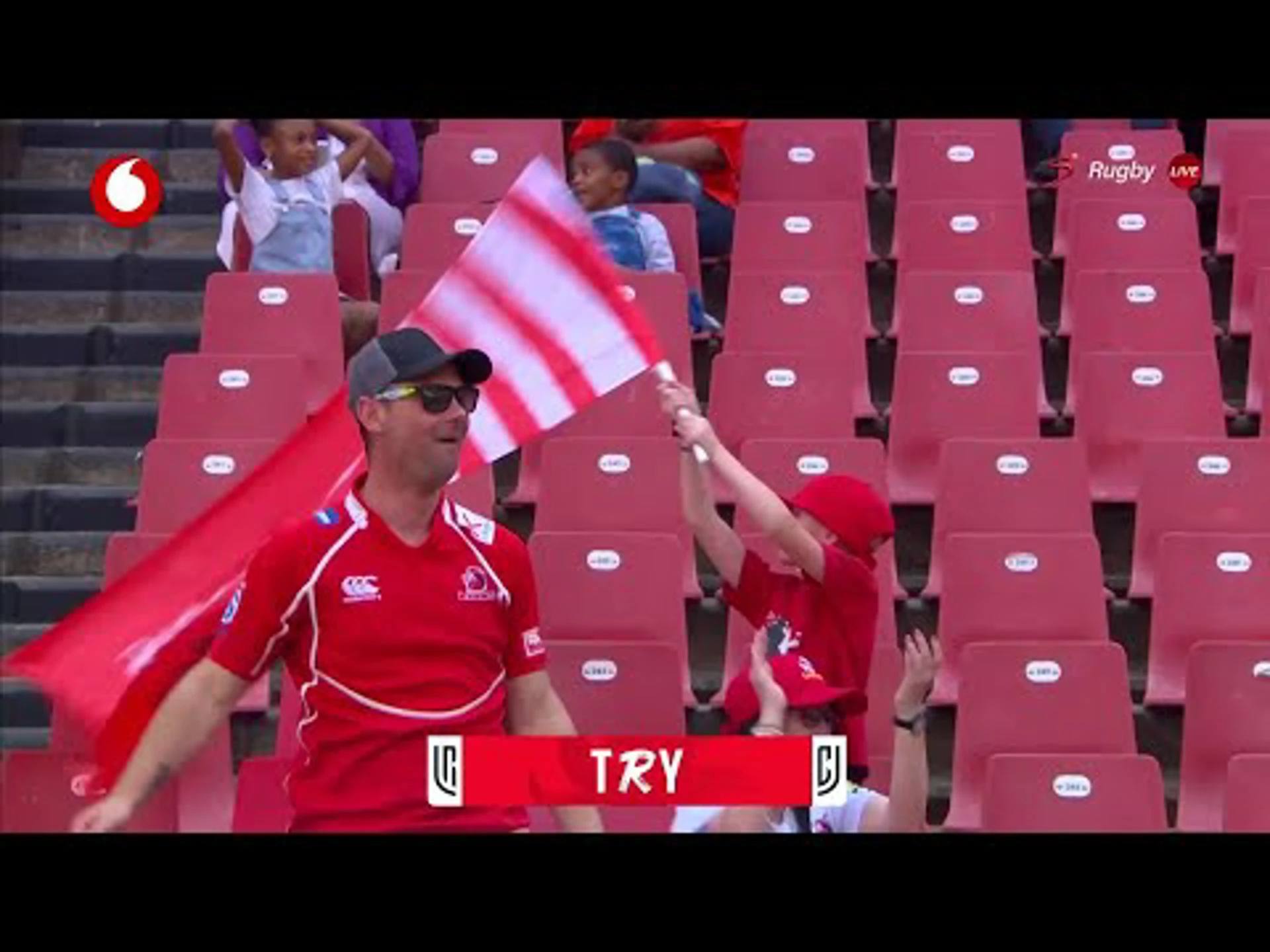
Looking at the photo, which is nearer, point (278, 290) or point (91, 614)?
point (91, 614)

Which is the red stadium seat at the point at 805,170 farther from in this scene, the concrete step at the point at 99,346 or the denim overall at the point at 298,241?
the concrete step at the point at 99,346

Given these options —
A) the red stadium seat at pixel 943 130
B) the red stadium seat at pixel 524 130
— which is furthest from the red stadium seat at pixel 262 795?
the red stadium seat at pixel 943 130

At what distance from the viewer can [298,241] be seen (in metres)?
9.34

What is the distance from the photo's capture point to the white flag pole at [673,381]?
21.1ft

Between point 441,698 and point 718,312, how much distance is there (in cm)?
437

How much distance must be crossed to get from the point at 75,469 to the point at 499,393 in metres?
2.60

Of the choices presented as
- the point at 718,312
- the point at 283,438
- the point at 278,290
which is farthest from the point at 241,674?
the point at 718,312

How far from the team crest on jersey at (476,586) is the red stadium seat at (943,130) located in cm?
461

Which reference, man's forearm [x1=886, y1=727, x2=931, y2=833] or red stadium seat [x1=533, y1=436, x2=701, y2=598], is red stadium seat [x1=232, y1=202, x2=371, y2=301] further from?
man's forearm [x1=886, y1=727, x2=931, y2=833]

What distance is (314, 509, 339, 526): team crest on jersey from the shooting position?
5652 mm

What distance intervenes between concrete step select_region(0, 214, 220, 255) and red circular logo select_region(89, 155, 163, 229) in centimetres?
179

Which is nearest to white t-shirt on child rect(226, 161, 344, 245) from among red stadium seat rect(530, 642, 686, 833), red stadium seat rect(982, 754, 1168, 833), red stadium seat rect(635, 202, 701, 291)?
red stadium seat rect(635, 202, 701, 291)

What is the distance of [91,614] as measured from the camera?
6410 mm
